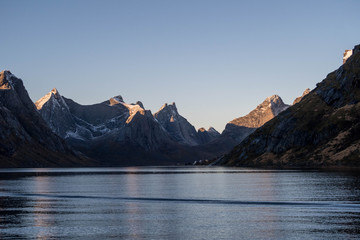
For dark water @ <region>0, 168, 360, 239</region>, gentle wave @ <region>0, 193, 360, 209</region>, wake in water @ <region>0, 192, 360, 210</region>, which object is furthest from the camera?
gentle wave @ <region>0, 193, 360, 209</region>

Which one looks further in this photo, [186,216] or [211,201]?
[211,201]

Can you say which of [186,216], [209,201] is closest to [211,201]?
[209,201]

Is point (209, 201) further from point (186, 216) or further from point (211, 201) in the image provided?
point (186, 216)

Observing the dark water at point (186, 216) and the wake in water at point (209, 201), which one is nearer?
the dark water at point (186, 216)

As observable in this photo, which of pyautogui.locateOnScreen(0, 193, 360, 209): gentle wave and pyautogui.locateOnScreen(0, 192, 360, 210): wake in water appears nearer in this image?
pyautogui.locateOnScreen(0, 192, 360, 210): wake in water

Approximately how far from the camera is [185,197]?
11088 centimetres

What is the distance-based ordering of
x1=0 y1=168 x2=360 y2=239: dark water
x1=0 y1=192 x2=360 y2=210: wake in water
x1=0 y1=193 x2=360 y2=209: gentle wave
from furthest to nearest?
x1=0 y1=193 x2=360 y2=209: gentle wave < x1=0 y1=192 x2=360 y2=210: wake in water < x1=0 y1=168 x2=360 y2=239: dark water

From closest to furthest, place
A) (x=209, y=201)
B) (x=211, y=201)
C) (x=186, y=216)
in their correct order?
1. (x=186, y=216)
2. (x=211, y=201)
3. (x=209, y=201)

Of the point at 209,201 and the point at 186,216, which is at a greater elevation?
the point at 209,201

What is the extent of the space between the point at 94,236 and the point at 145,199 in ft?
161

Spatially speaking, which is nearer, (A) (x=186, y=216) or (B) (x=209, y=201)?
(A) (x=186, y=216)

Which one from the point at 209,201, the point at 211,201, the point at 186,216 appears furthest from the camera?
the point at 209,201

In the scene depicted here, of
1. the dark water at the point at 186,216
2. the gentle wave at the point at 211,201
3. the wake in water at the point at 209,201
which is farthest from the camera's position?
the gentle wave at the point at 211,201

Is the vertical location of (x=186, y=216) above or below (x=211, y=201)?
below
